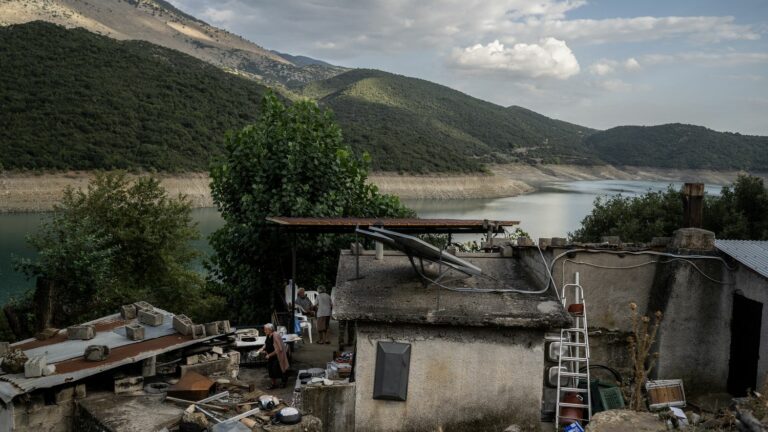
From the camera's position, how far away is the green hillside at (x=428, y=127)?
281 feet

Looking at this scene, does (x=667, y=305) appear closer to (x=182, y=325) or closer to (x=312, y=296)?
(x=182, y=325)

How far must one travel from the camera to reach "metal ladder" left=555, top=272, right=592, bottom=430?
22.7 ft

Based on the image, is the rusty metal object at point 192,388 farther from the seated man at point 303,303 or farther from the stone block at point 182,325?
the seated man at point 303,303

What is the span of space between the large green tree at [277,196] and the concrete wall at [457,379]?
5603 mm

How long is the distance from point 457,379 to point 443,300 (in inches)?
38.5

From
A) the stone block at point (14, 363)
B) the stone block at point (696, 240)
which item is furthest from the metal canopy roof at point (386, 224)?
the stone block at point (14, 363)

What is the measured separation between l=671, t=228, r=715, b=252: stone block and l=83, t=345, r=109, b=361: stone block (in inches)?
314

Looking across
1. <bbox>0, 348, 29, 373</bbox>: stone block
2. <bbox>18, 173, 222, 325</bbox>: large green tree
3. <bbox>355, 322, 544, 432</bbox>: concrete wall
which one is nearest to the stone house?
<bbox>355, 322, 544, 432</bbox>: concrete wall

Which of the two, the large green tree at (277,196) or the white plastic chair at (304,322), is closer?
the white plastic chair at (304,322)

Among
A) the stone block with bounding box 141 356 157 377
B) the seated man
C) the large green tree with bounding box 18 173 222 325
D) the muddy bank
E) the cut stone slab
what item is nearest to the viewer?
the cut stone slab

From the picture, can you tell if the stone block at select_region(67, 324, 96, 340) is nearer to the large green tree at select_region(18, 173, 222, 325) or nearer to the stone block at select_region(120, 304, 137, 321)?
the stone block at select_region(120, 304, 137, 321)

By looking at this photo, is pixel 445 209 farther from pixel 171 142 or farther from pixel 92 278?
pixel 92 278

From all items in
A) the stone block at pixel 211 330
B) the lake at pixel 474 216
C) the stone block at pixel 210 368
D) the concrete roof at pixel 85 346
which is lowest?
the lake at pixel 474 216

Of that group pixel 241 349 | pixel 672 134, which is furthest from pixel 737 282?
pixel 672 134
